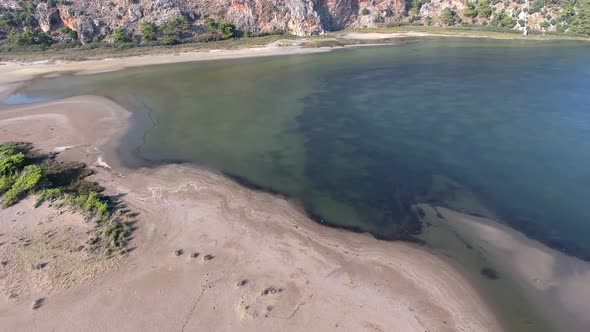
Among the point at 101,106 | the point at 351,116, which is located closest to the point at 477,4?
the point at 351,116

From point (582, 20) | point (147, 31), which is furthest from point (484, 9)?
point (147, 31)

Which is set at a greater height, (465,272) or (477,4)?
(477,4)

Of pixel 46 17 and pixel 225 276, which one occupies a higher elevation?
pixel 46 17

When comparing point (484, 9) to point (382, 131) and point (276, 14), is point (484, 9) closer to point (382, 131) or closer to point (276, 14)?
point (276, 14)

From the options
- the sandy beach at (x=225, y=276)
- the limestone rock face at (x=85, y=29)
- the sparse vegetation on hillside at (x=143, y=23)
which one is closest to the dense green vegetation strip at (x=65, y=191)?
the sandy beach at (x=225, y=276)

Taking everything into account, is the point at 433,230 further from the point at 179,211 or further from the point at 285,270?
the point at 179,211

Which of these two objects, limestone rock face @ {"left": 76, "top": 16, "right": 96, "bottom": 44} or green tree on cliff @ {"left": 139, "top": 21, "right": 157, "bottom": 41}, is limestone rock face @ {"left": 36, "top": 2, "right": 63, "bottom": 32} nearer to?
limestone rock face @ {"left": 76, "top": 16, "right": 96, "bottom": 44}
